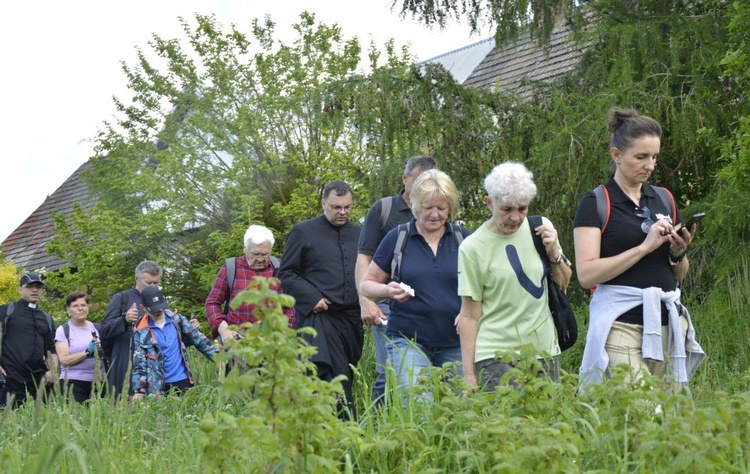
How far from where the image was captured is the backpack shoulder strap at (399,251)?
5.96 metres

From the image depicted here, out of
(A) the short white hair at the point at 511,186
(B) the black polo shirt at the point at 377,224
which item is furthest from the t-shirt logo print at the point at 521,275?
(B) the black polo shirt at the point at 377,224

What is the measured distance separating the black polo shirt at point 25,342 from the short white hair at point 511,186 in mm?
6711

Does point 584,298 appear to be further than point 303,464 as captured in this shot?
Yes

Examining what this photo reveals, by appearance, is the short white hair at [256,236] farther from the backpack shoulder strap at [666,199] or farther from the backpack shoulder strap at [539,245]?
the backpack shoulder strap at [666,199]

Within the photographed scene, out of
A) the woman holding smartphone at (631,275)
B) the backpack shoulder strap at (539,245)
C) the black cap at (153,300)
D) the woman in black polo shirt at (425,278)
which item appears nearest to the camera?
the woman holding smartphone at (631,275)

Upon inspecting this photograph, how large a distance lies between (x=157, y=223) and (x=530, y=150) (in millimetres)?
14198

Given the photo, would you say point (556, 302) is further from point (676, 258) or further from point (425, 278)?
point (425, 278)

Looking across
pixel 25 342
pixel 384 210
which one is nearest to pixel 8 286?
pixel 25 342

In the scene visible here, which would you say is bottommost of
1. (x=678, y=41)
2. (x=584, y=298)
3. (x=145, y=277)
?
(x=584, y=298)

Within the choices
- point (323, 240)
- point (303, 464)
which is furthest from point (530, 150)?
point (303, 464)

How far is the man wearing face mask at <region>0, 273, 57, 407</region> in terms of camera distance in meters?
10.8

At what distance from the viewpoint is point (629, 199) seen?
5082 millimetres

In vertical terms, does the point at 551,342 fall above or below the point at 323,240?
below

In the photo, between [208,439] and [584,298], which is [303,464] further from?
[584,298]
